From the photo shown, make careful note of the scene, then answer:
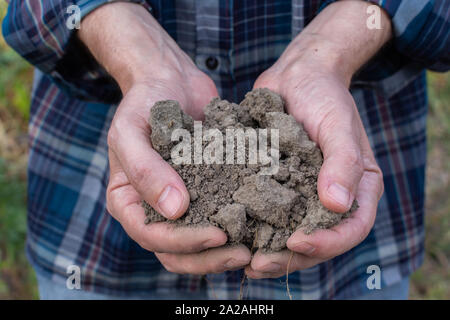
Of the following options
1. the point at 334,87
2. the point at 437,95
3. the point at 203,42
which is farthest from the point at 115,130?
the point at 437,95

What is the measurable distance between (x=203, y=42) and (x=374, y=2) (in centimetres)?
61

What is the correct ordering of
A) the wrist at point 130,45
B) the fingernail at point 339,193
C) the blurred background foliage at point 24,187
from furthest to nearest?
the blurred background foliage at point 24,187 → the wrist at point 130,45 → the fingernail at point 339,193

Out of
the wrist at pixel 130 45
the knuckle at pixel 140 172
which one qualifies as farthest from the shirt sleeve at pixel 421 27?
the knuckle at pixel 140 172

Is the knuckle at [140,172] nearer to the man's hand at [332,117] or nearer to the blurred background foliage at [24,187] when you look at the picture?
the man's hand at [332,117]

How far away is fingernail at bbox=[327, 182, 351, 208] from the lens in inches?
44.4

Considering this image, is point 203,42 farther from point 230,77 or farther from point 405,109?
point 405,109

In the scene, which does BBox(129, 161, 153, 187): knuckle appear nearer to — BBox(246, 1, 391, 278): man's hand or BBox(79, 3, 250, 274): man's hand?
BBox(79, 3, 250, 274): man's hand

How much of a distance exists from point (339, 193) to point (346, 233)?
13 centimetres

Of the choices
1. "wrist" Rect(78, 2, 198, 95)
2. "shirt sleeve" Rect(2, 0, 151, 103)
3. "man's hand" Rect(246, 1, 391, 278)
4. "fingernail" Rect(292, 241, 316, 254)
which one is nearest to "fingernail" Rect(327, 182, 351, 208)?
"man's hand" Rect(246, 1, 391, 278)

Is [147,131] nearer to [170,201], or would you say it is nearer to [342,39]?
[170,201]

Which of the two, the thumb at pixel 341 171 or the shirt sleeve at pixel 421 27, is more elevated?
the shirt sleeve at pixel 421 27

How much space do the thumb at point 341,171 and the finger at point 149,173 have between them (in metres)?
0.37

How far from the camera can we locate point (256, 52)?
65.5 inches

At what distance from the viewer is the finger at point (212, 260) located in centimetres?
119
